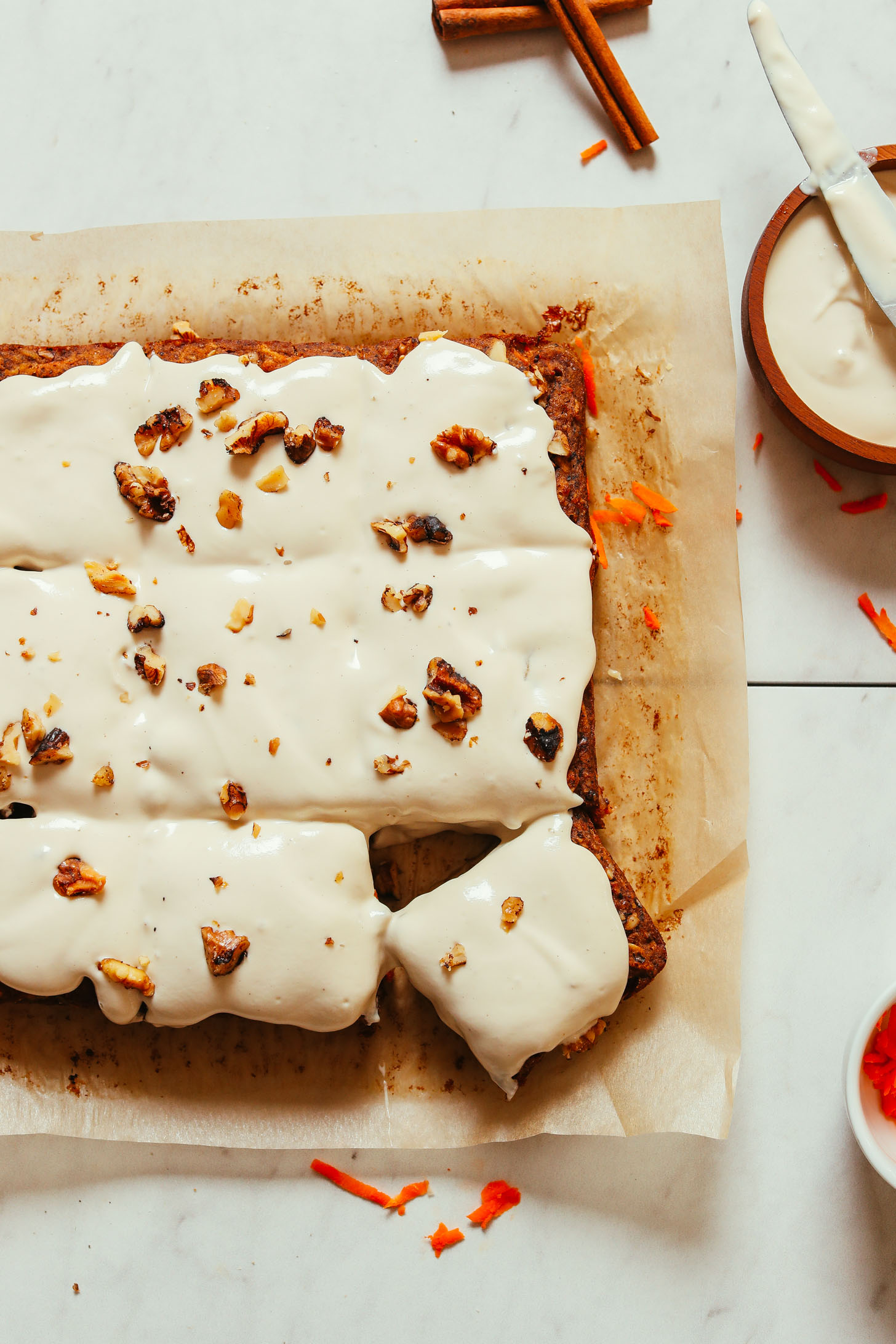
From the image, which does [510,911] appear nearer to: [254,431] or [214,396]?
[254,431]

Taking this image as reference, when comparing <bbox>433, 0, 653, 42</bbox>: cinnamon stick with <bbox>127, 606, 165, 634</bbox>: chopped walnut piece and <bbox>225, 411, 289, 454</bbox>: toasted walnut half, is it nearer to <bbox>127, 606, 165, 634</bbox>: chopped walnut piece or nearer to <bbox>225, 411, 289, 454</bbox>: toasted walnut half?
<bbox>225, 411, 289, 454</bbox>: toasted walnut half

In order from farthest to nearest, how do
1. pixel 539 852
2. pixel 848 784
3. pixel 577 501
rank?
pixel 848 784, pixel 577 501, pixel 539 852

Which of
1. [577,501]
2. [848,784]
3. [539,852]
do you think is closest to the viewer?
[539,852]

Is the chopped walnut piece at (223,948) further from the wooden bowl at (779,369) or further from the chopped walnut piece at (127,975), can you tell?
the wooden bowl at (779,369)

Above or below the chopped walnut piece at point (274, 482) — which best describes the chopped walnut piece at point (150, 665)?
below

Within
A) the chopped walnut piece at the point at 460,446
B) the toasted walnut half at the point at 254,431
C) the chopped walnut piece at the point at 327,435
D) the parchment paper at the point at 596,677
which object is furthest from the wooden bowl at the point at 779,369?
the toasted walnut half at the point at 254,431

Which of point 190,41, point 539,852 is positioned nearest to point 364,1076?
point 539,852

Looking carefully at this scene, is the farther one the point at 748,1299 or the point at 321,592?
the point at 748,1299

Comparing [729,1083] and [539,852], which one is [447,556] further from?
[729,1083]
